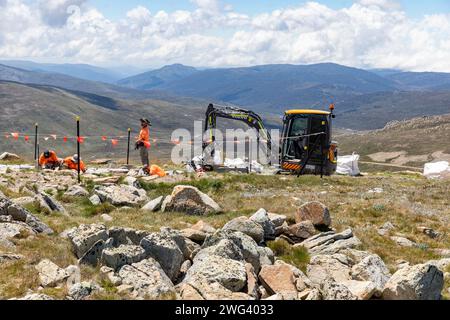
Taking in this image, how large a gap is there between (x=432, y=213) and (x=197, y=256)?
12.5 m

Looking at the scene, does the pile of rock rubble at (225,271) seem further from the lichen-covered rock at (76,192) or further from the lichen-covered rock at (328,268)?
the lichen-covered rock at (76,192)

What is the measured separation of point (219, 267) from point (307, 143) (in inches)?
899

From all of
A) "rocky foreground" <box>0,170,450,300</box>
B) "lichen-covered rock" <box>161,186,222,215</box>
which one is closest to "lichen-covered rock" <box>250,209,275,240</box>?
"rocky foreground" <box>0,170,450,300</box>

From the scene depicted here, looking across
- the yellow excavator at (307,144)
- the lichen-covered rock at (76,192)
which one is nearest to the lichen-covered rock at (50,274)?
the lichen-covered rock at (76,192)

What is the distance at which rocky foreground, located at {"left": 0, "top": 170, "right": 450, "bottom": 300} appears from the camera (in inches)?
339

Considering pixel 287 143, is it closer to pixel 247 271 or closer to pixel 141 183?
pixel 141 183

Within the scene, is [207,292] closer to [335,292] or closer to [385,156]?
[335,292]

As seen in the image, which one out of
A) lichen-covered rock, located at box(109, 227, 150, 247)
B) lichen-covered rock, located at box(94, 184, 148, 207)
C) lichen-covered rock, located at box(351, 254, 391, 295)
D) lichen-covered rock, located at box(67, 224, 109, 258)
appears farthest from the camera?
lichen-covered rock, located at box(94, 184, 148, 207)

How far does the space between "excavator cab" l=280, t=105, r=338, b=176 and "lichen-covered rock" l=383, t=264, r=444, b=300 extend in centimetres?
2032

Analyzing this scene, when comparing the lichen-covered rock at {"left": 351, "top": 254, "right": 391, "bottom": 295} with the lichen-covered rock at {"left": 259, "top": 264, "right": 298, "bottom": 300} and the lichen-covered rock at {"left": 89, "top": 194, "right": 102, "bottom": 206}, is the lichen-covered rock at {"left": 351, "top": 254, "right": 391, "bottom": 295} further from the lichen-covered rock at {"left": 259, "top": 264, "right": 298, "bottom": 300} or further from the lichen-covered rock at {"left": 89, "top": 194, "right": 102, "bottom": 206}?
the lichen-covered rock at {"left": 89, "top": 194, "right": 102, "bottom": 206}

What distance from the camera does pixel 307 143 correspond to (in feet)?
102

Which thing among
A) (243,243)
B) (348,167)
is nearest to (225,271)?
(243,243)

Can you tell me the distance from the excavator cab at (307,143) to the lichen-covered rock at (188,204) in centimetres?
1384
